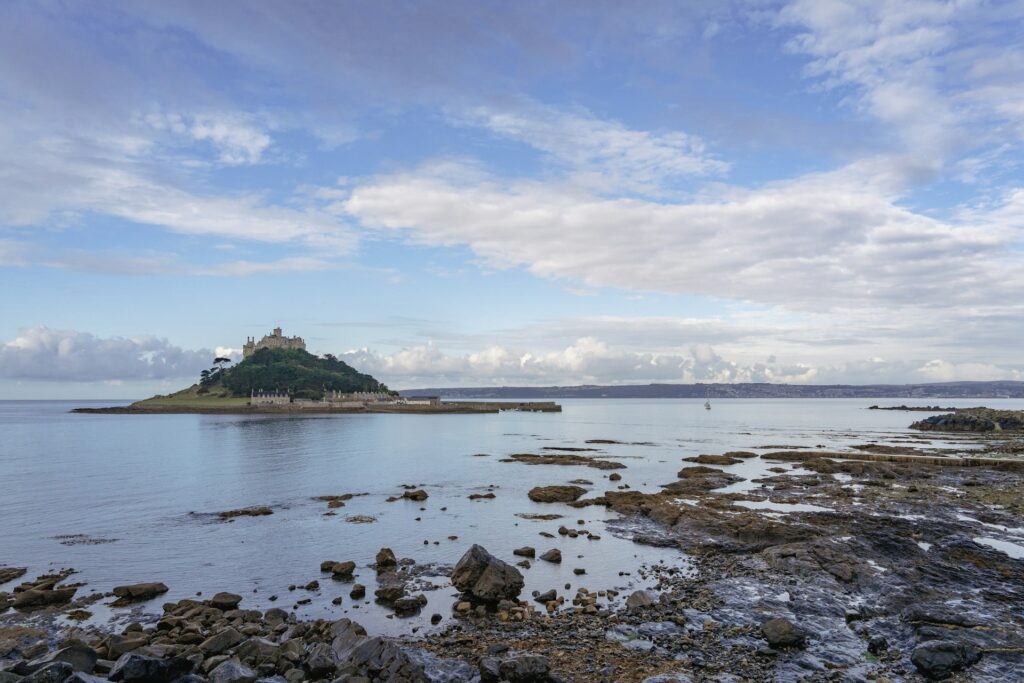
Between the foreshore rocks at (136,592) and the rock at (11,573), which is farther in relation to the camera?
the rock at (11,573)

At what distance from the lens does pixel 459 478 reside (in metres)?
56.3

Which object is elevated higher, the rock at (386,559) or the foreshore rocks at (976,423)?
the rock at (386,559)

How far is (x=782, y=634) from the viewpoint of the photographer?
17234mm

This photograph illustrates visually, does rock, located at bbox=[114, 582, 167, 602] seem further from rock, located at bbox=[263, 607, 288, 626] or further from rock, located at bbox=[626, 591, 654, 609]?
rock, located at bbox=[626, 591, 654, 609]

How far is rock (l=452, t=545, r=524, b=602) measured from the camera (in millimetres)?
21688

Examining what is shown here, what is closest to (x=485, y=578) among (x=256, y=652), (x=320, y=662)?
(x=320, y=662)

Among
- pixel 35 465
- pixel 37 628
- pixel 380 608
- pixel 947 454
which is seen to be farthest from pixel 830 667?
pixel 35 465

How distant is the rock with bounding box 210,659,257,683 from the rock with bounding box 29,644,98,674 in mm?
3203

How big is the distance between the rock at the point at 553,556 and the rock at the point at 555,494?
15790 mm

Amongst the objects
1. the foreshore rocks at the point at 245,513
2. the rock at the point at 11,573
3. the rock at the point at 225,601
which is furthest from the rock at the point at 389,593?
the foreshore rocks at the point at 245,513

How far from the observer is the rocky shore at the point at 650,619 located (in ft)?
49.9

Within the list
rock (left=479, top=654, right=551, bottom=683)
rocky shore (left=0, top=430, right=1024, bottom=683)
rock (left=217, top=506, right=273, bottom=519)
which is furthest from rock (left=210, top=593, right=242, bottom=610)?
rock (left=217, top=506, right=273, bottom=519)

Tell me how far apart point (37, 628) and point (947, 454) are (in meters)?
84.8

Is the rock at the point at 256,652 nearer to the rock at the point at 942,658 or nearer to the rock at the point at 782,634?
the rock at the point at 782,634
